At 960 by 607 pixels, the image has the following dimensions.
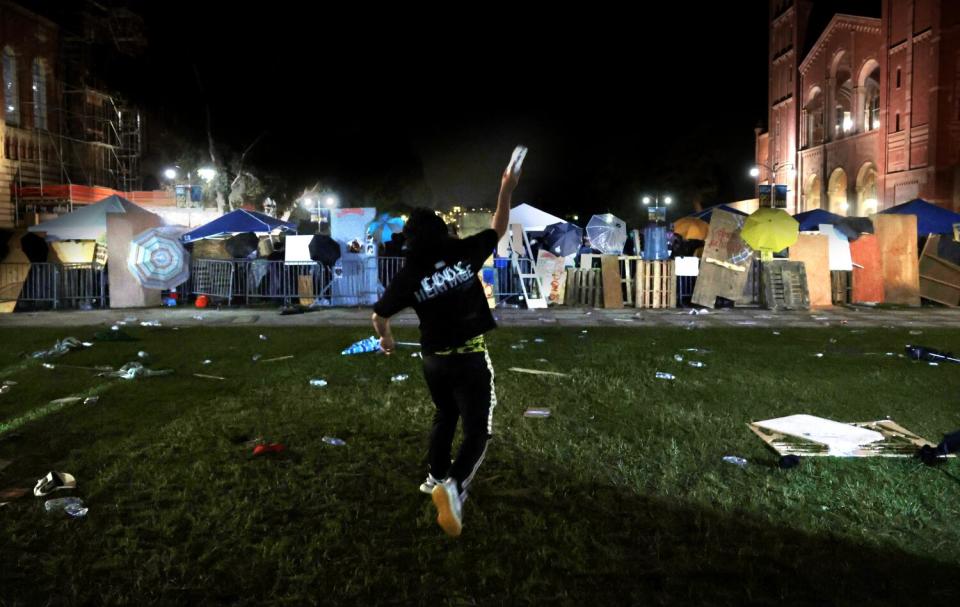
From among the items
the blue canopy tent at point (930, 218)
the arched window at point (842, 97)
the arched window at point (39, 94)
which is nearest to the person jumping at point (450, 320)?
the blue canopy tent at point (930, 218)

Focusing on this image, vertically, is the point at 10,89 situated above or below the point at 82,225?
above

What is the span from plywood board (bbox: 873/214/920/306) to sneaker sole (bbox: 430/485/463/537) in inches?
713

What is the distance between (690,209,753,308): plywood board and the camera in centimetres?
1802

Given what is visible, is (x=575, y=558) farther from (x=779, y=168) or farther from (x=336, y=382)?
(x=779, y=168)

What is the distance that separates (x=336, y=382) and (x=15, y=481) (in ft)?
12.6

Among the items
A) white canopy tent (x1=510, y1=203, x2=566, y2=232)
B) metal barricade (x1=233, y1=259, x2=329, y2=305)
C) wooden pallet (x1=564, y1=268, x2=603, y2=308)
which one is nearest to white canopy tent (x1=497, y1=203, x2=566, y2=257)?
white canopy tent (x1=510, y1=203, x2=566, y2=232)

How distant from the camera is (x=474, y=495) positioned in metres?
4.90

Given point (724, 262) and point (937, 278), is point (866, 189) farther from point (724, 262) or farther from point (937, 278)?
point (724, 262)

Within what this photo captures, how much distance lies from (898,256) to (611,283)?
739 centimetres

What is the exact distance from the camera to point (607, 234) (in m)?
19.0

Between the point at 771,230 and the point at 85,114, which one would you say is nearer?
the point at 771,230

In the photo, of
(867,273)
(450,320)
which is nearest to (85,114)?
(867,273)

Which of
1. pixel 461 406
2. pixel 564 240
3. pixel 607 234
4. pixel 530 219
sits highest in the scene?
pixel 530 219

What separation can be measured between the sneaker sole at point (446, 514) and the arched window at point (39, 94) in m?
44.8
